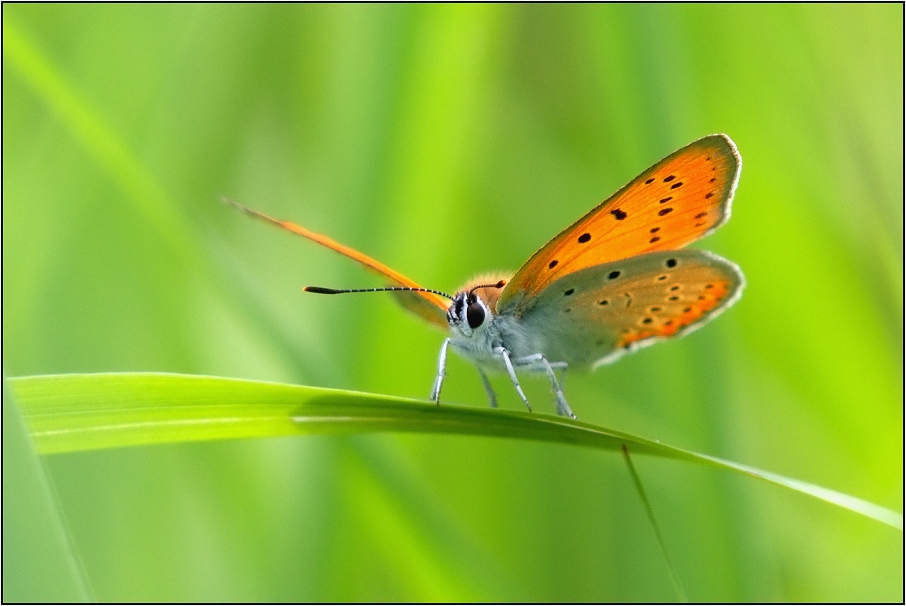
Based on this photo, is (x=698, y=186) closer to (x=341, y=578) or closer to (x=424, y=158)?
(x=424, y=158)

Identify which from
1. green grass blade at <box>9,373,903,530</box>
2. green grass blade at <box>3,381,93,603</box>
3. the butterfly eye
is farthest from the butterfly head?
green grass blade at <box>3,381,93,603</box>

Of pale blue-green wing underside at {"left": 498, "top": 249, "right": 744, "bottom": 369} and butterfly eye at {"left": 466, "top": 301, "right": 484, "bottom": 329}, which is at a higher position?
butterfly eye at {"left": 466, "top": 301, "right": 484, "bottom": 329}

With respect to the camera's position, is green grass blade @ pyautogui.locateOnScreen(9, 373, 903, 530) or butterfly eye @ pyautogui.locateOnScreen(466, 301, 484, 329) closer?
green grass blade @ pyautogui.locateOnScreen(9, 373, 903, 530)

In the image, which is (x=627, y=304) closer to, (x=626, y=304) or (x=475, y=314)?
(x=626, y=304)

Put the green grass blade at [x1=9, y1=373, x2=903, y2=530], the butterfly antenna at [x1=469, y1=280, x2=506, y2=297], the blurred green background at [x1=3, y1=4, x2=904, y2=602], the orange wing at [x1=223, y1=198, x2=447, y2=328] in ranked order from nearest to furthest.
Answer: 1. the green grass blade at [x1=9, y1=373, x2=903, y2=530]
2. the orange wing at [x1=223, y1=198, x2=447, y2=328]
3. the blurred green background at [x1=3, y1=4, x2=904, y2=602]
4. the butterfly antenna at [x1=469, y1=280, x2=506, y2=297]

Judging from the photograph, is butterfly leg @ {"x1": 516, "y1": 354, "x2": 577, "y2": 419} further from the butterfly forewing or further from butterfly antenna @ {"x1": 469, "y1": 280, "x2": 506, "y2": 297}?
butterfly antenna @ {"x1": 469, "y1": 280, "x2": 506, "y2": 297}

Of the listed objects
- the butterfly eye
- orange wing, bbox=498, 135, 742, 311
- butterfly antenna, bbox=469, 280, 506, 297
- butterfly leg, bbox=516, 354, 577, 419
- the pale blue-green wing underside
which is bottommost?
butterfly leg, bbox=516, 354, 577, 419

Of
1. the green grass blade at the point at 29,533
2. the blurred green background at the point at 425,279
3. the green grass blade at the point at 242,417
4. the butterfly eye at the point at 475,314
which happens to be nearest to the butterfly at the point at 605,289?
the butterfly eye at the point at 475,314

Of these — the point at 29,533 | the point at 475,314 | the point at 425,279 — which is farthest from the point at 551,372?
the point at 29,533

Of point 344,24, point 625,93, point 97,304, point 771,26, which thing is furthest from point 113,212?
point 771,26
